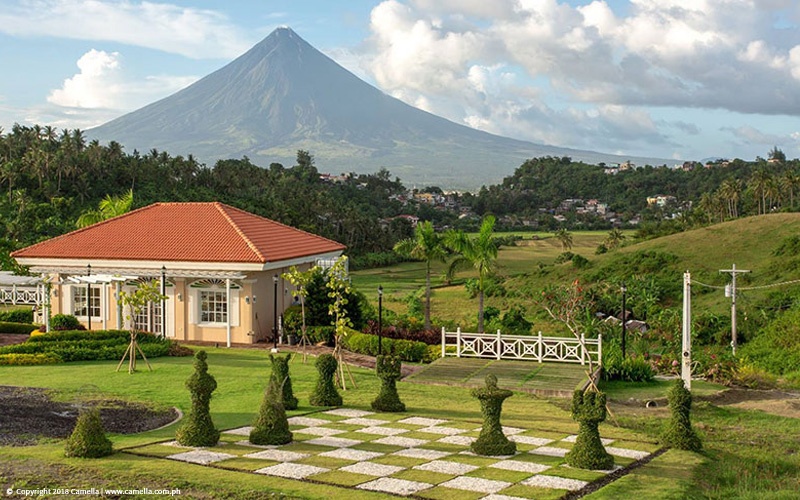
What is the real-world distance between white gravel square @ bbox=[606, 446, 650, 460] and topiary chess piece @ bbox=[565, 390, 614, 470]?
85cm

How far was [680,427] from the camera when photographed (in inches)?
544

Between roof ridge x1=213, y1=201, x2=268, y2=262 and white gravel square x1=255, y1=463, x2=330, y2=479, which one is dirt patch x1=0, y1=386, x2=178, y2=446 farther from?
roof ridge x1=213, y1=201, x2=268, y2=262

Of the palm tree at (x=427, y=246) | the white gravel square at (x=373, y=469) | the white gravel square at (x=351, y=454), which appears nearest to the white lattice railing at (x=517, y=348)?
the palm tree at (x=427, y=246)

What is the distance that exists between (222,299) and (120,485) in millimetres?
16253

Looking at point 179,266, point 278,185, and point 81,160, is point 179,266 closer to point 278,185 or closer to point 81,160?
point 81,160

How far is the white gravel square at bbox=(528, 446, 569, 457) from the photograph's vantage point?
43.3ft

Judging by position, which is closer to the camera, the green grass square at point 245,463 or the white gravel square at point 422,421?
the green grass square at point 245,463

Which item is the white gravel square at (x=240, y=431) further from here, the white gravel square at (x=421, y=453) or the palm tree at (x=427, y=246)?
the palm tree at (x=427, y=246)

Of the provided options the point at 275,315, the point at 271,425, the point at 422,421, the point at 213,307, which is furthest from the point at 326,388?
the point at 213,307

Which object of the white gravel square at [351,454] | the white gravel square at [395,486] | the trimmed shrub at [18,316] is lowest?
the white gravel square at [395,486]

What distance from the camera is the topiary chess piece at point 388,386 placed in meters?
16.5

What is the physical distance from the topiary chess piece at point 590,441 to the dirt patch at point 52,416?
7.41 meters

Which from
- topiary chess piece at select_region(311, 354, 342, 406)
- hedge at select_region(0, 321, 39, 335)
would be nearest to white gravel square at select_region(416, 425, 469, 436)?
topiary chess piece at select_region(311, 354, 342, 406)

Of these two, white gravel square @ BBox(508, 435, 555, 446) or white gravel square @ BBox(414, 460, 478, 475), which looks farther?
white gravel square @ BBox(508, 435, 555, 446)
